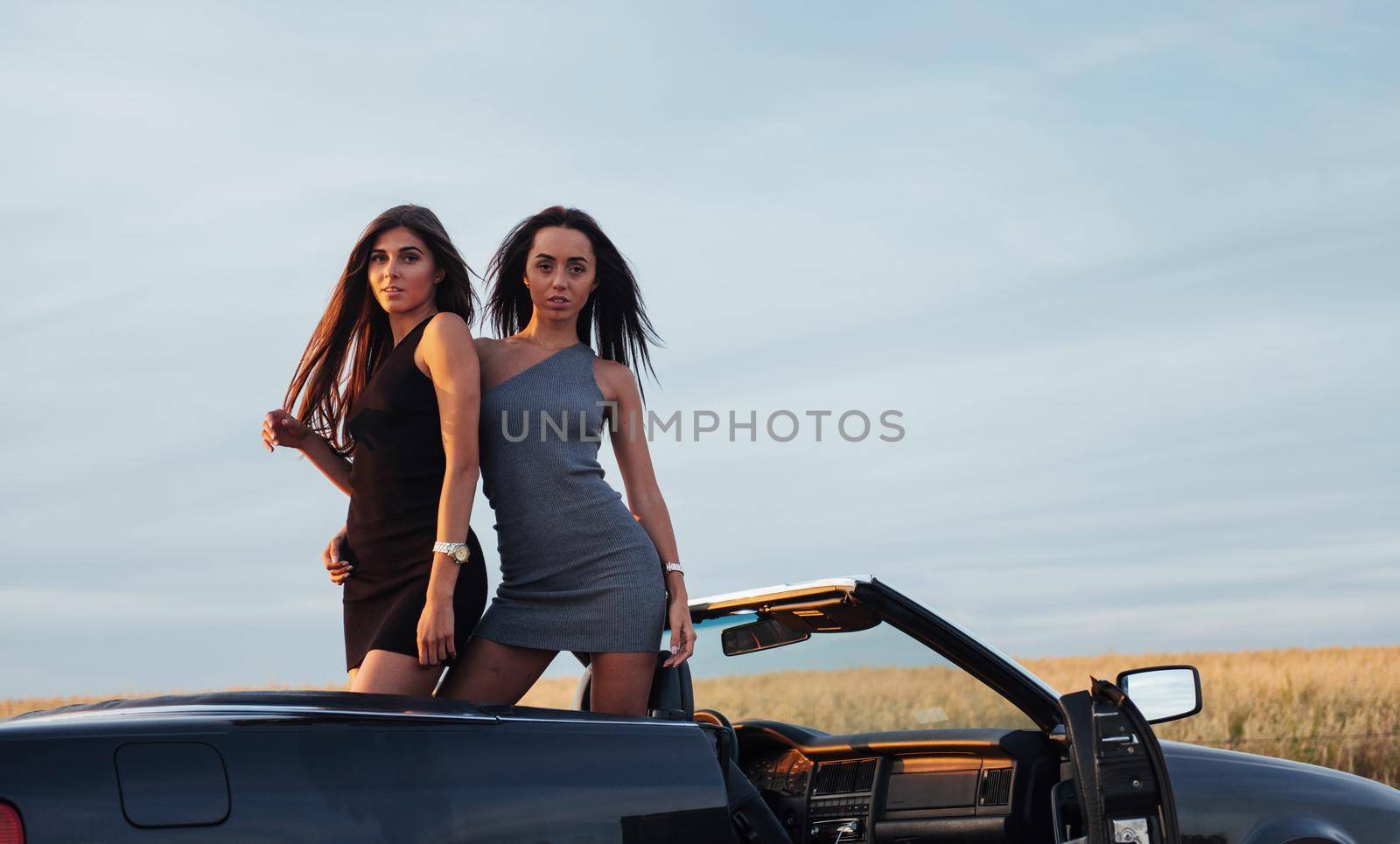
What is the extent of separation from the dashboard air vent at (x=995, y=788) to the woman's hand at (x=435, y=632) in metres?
1.58

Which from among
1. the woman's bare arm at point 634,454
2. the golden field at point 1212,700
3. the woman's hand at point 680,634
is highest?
the woman's bare arm at point 634,454

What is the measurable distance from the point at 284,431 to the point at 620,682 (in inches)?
49.1

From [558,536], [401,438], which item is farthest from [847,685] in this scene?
[401,438]

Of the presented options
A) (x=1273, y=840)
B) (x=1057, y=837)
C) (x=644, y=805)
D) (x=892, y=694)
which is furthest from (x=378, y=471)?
(x=1273, y=840)

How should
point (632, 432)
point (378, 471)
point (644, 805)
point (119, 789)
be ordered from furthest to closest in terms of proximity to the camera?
point (632, 432)
point (378, 471)
point (644, 805)
point (119, 789)

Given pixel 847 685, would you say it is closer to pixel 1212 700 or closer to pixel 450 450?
pixel 450 450

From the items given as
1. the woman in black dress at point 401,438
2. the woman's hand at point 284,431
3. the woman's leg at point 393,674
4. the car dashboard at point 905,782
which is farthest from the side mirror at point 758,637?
the woman's hand at point 284,431

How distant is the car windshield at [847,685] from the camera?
3.92m

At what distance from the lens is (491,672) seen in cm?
351

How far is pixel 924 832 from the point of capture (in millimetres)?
4008

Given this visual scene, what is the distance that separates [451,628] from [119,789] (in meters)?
1.23

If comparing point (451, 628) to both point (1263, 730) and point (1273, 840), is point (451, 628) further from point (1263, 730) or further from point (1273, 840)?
point (1263, 730)

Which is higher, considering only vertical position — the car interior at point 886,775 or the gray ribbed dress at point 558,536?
the gray ribbed dress at point 558,536

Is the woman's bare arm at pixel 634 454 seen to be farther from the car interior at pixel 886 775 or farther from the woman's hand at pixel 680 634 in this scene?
the car interior at pixel 886 775
